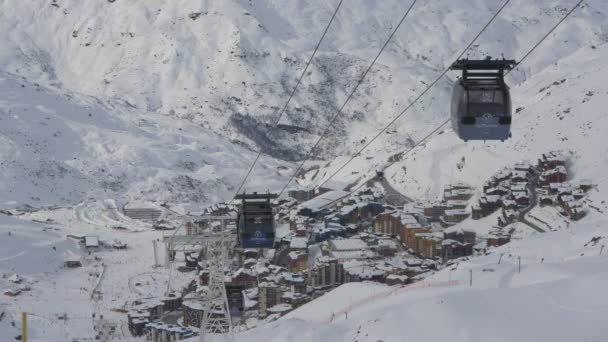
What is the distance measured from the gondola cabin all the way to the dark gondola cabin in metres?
6.99

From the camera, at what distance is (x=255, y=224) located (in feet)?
62.2

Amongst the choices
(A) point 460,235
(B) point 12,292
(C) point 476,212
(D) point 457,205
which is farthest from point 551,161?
(B) point 12,292

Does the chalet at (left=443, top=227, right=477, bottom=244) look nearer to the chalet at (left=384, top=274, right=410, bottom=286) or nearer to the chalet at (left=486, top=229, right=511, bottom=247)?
the chalet at (left=486, top=229, right=511, bottom=247)

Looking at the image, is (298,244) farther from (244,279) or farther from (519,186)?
(519,186)

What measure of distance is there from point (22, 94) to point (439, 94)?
74.4 meters

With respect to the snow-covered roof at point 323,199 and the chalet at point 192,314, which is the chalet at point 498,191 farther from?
the chalet at point 192,314

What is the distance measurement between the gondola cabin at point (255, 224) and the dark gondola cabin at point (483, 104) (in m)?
6.99

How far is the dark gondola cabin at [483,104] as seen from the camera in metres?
12.5

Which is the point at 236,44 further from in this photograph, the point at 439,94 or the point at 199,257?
the point at 199,257

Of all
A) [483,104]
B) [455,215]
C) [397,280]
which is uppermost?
[483,104]

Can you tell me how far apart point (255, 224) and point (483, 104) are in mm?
7735

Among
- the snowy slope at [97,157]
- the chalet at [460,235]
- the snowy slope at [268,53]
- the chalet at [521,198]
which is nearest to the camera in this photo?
the chalet at [460,235]

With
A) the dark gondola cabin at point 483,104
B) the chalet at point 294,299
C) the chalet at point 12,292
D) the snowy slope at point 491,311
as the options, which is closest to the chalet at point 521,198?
the chalet at point 294,299

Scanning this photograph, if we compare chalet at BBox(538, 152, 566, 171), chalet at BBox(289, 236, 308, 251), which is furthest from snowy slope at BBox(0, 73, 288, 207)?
chalet at BBox(538, 152, 566, 171)
